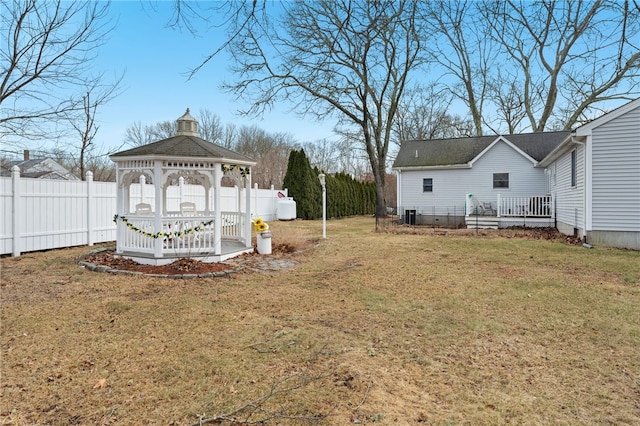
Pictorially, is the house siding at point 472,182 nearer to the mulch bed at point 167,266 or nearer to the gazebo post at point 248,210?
the gazebo post at point 248,210

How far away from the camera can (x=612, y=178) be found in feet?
34.1

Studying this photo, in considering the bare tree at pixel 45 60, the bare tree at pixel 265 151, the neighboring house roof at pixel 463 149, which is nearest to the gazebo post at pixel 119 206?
the bare tree at pixel 45 60

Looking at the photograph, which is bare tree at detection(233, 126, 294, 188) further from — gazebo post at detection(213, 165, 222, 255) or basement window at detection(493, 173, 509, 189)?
gazebo post at detection(213, 165, 222, 255)

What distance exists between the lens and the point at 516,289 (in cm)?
622

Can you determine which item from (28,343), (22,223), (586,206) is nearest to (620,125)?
(586,206)

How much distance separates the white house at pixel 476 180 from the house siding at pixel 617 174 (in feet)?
17.8

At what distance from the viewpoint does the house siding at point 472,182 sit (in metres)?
18.1

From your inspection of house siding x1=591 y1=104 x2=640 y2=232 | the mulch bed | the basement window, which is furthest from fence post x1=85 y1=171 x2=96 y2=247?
the basement window

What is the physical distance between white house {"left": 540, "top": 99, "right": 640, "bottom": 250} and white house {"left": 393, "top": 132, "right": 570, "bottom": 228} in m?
5.36

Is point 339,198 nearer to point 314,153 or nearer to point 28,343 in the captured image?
point 314,153

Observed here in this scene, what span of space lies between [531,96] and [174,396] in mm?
28980

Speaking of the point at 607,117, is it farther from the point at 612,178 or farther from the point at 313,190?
the point at 313,190

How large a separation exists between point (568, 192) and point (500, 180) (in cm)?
601

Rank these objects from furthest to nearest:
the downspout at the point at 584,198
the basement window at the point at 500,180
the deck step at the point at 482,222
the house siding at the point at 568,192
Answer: the basement window at the point at 500,180, the deck step at the point at 482,222, the house siding at the point at 568,192, the downspout at the point at 584,198
